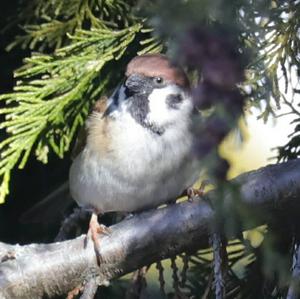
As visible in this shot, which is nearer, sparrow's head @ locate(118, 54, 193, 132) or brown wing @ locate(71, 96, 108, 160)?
sparrow's head @ locate(118, 54, 193, 132)

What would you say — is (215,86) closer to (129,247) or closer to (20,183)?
(129,247)

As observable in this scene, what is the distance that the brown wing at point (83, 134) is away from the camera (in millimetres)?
1945

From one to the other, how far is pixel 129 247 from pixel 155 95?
21.1 inches

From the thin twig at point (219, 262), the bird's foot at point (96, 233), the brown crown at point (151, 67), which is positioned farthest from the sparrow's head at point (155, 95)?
the thin twig at point (219, 262)

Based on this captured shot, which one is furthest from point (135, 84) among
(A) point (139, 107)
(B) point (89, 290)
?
(B) point (89, 290)

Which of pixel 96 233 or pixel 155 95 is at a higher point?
pixel 155 95

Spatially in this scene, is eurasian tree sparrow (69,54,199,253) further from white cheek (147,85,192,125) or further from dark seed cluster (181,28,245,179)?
dark seed cluster (181,28,245,179)

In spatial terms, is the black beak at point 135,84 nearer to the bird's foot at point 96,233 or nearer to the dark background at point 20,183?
the bird's foot at point 96,233

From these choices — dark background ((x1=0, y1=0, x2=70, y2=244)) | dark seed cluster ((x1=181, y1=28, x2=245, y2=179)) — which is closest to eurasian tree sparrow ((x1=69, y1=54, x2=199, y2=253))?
dark background ((x1=0, y1=0, x2=70, y2=244))

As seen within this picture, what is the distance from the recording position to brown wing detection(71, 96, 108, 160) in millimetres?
1945

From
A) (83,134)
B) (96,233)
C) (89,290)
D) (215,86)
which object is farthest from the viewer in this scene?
(83,134)

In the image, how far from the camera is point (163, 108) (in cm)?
191

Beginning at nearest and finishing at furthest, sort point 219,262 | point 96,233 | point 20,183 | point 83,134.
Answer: point 219,262, point 96,233, point 83,134, point 20,183

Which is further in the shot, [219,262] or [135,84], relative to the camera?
[135,84]
